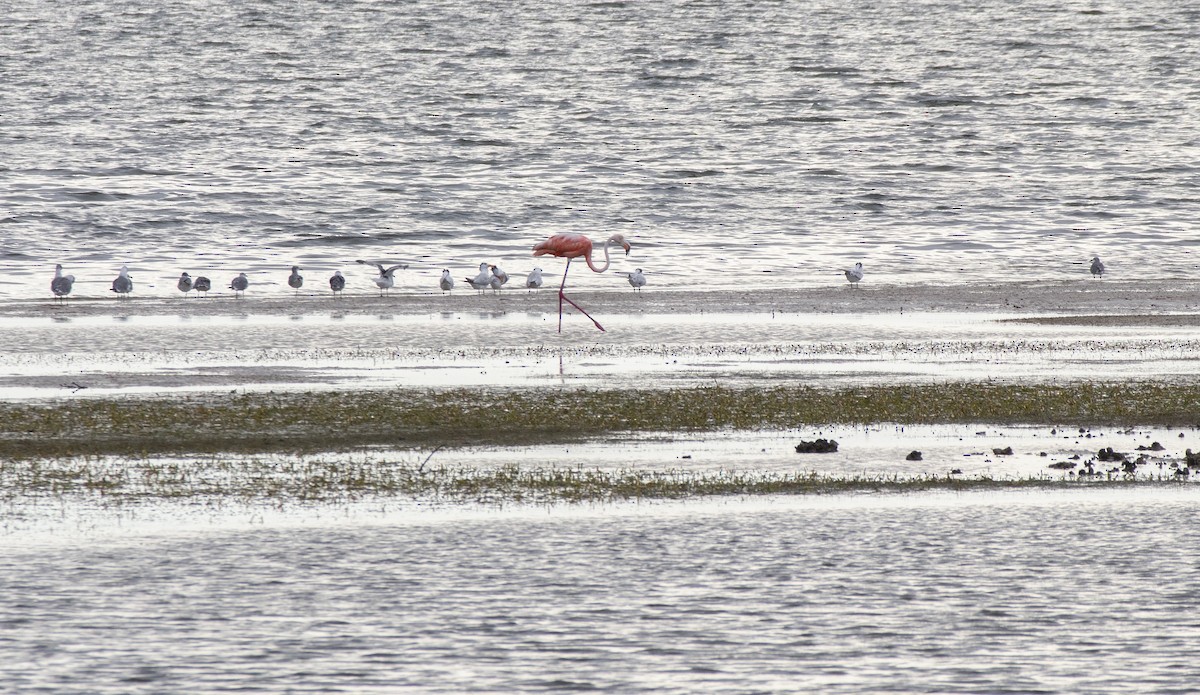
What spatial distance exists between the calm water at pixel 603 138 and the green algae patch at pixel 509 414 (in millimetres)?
14904

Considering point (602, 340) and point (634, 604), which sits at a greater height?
point (602, 340)

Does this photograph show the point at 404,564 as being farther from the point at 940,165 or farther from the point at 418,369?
the point at 940,165

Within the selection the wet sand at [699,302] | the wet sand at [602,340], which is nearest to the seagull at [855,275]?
the wet sand at [699,302]

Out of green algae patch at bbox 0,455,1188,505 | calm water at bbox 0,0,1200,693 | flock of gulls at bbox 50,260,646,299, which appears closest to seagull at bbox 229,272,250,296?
flock of gulls at bbox 50,260,646,299

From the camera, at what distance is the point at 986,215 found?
46.5 metres

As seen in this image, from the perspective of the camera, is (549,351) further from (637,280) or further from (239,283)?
(637,280)

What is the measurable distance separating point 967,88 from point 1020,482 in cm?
6598

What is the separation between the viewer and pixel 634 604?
9391 millimetres

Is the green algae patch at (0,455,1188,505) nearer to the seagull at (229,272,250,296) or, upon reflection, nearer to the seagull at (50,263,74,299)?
the seagull at (50,263,74,299)

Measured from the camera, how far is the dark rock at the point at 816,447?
14039mm

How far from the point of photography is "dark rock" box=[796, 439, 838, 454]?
14.0 m

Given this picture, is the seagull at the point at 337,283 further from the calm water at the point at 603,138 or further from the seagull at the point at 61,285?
the seagull at the point at 61,285

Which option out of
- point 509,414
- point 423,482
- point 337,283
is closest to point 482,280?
point 337,283

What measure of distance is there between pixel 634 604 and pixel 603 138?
54.4 metres
